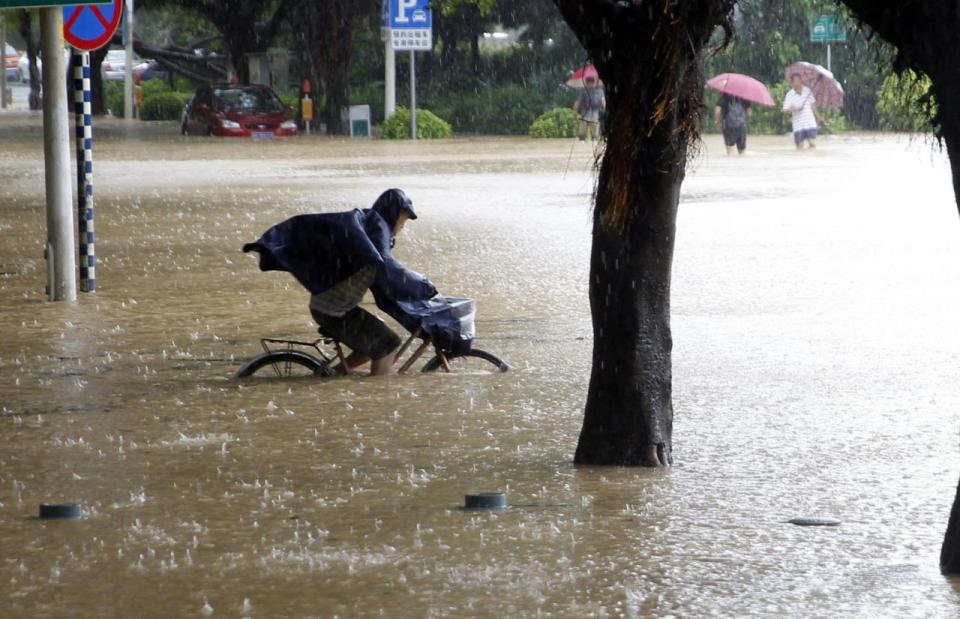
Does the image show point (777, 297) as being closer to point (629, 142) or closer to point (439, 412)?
point (439, 412)

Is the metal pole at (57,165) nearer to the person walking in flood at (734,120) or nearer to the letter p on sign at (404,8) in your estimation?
the person walking in flood at (734,120)

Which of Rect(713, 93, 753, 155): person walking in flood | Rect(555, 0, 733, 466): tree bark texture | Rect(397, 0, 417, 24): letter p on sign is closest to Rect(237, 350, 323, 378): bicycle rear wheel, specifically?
Rect(555, 0, 733, 466): tree bark texture

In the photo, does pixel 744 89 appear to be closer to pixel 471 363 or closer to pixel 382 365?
pixel 471 363

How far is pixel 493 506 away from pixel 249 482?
3.64 feet

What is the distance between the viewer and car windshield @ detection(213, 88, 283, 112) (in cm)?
4431

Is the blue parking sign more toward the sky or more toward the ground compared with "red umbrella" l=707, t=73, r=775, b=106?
more toward the sky

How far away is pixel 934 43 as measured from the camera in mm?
5305

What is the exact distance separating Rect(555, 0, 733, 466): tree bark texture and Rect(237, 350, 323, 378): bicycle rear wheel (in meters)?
2.68

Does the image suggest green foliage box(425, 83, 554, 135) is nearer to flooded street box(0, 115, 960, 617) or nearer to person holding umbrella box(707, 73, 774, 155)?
person holding umbrella box(707, 73, 774, 155)

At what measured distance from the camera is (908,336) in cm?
1107

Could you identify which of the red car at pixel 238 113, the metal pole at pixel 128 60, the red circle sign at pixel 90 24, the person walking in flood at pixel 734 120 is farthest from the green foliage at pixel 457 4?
the red circle sign at pixel 90 24

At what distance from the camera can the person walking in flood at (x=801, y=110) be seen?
1411 inches

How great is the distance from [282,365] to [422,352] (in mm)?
789

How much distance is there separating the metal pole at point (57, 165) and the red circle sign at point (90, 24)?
0.11 m
